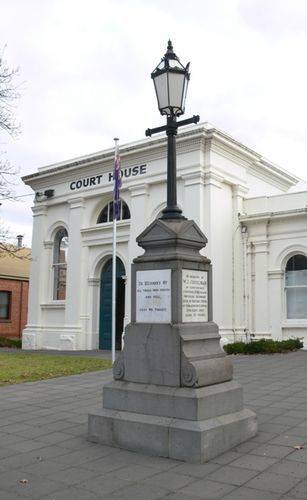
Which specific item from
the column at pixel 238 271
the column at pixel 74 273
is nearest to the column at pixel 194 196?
the column at pixel 238 271

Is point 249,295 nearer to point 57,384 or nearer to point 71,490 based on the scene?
point 57,384

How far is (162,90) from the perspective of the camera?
21.2 feet

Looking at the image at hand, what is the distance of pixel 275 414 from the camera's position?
24.5ft

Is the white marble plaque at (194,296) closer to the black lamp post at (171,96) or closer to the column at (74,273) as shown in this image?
the black lamp post at (171,96)

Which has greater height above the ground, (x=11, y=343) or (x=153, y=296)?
(x=153, y=296)

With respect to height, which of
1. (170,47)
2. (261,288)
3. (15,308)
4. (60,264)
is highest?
(170,47)

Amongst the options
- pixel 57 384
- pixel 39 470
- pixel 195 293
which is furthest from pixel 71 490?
pixel 57 384

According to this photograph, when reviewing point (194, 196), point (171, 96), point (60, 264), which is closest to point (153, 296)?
point (171, 96)

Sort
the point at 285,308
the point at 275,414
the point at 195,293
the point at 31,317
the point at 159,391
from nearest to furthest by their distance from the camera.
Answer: the point at 159,391
the point at 195,293
the point at 275,414
the point at 285,308
the point at 31,317

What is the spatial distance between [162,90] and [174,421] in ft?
12.6

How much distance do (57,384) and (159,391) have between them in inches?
223

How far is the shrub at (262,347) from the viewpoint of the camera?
55.6ft

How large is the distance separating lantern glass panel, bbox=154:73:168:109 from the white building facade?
1272 centimetres

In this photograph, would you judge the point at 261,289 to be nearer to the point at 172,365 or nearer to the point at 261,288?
the point at 261,288
